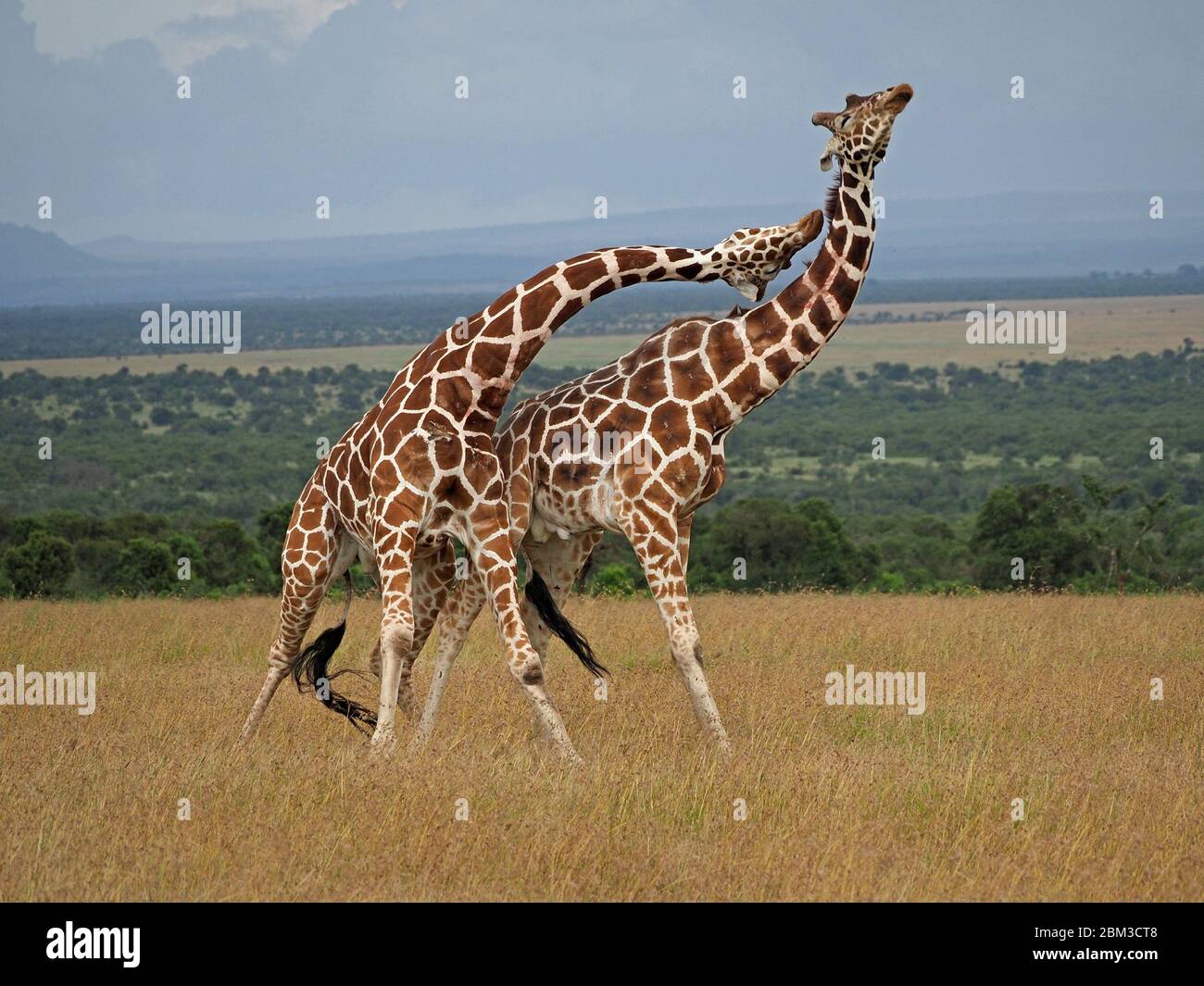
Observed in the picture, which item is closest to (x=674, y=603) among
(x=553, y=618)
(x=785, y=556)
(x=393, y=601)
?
(x=553, y=618)

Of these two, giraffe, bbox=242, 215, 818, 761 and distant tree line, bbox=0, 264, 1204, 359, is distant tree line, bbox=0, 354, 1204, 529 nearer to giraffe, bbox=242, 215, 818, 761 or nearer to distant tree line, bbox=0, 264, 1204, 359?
distant tree line, bbox=0, 264, 1204, 359

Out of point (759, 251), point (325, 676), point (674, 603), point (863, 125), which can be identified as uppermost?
point (863, 125)

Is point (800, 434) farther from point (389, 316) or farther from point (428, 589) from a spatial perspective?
point (389, 316)

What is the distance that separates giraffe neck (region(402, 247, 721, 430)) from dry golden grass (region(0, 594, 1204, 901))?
2145 millimetres

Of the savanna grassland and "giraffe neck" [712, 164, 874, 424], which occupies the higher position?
the savanna grassland

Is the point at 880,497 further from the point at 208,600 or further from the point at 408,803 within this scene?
the point at 408,803

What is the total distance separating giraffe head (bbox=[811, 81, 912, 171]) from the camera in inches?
374

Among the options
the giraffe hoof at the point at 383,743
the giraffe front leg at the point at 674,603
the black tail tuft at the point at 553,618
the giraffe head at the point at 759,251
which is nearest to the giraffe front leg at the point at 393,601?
the giraffe hoof at the point at 383,743

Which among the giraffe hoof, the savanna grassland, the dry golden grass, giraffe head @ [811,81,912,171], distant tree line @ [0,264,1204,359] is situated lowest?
the dry golden grass

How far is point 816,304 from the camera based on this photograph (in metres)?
9.92

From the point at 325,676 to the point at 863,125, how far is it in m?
4.80

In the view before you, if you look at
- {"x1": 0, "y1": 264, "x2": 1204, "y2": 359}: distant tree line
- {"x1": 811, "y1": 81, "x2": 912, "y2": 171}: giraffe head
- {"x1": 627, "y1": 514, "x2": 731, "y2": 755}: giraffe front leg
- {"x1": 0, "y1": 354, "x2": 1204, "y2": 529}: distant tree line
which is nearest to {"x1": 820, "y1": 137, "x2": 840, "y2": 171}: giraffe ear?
{"x1": 811, "y1": 81, "x2": 912, "y2": 171}: giraffe head

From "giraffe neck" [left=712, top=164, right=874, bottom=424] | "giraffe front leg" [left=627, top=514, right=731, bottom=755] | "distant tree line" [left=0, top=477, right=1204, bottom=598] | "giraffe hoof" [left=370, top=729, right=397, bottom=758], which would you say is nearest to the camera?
"giraffe hoof" [left=370, top=729, right=397, bottom=758]

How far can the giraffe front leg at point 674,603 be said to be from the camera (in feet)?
31.7
